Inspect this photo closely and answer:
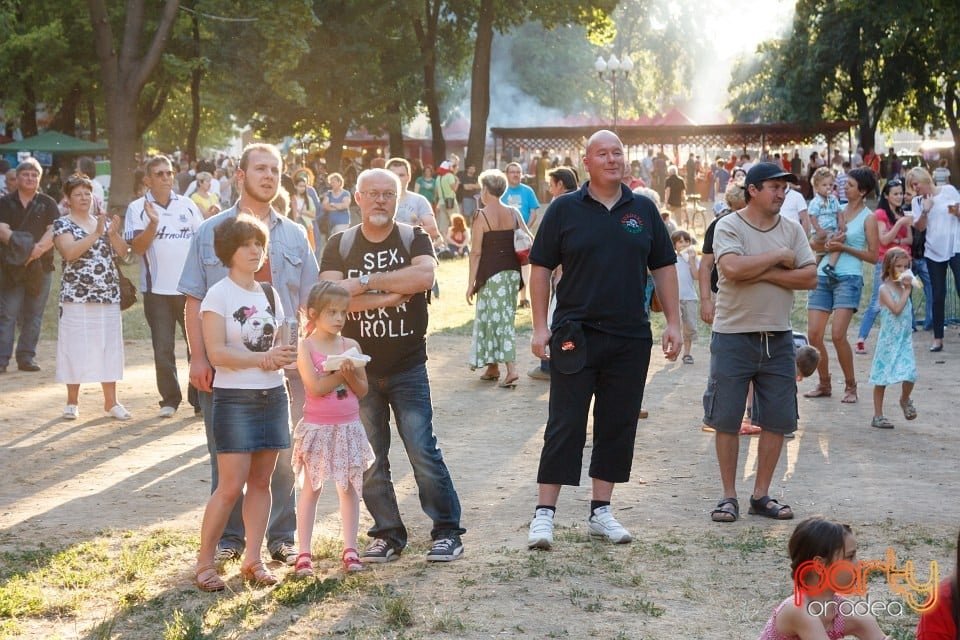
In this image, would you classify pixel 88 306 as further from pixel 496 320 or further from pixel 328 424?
pixel 328 424

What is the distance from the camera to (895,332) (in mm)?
9367

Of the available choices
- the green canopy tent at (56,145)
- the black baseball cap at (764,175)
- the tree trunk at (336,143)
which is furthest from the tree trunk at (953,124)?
the black baseball cap at (764,175)

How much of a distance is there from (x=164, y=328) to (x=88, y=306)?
75 centimetres

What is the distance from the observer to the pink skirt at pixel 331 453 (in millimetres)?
5656

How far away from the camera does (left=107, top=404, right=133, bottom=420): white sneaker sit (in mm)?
10141

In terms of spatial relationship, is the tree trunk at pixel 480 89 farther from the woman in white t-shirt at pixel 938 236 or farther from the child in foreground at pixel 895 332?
the child in foreground at pixel 895 332

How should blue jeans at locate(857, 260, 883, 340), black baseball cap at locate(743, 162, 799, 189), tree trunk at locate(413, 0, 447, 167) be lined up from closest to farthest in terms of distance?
black baseball cap at locate(743, 162, 799, 189), blue jeans at locate(857, 260, 883, 340), tree trunk at locate(413, 0, 447, 167)

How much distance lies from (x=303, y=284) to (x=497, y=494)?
7.25 ft

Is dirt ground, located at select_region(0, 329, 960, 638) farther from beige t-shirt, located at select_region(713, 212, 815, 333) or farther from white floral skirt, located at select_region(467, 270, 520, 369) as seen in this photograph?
beige t-shirt, located at select_region(713, 212, 815, 333)

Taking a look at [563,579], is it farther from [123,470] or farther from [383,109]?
[383,109]

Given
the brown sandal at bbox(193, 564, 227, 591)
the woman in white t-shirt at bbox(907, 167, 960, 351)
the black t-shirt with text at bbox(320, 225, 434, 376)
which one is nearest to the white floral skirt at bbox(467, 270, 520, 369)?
the woman in white t-shirt at bbox(907, 167, 960, 351)

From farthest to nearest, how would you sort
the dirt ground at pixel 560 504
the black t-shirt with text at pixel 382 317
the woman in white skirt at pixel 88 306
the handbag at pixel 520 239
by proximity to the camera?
the handbag at pixel 520 239 → the woman in white skirt at pixel 88 306 → the black t-shirt with text at pixel 382 317 → the dirt ground at pixel 560 504

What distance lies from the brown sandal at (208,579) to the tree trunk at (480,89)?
88.8ft

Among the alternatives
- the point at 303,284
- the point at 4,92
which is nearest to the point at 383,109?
the point at 4,92
